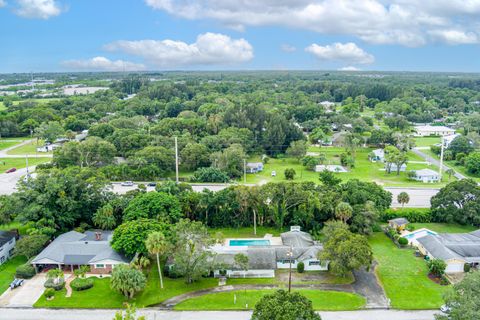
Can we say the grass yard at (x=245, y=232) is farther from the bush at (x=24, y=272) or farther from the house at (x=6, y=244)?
the house at (x=6, y=244)

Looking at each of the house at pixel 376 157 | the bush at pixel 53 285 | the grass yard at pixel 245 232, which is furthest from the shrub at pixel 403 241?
the house at pixel 376 157

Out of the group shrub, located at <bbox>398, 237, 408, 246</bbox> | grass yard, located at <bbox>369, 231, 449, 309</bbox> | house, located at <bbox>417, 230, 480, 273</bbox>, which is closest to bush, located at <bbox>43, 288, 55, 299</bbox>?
grass yard, located at <bbox>369, 231, 449, 309</bbox>

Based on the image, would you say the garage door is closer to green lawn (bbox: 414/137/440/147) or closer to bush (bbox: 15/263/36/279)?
bush (bbox: 15/263/36/279)

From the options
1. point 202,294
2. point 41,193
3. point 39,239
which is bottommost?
point 202,294

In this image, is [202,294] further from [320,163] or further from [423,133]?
[423,133]

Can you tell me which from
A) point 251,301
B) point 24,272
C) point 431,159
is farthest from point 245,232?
point 431,159

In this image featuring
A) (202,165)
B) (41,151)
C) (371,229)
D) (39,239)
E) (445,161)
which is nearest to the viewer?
(39,239)

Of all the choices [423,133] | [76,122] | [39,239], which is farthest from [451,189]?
[76,122]

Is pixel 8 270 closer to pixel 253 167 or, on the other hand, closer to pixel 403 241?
pixel 403 241
